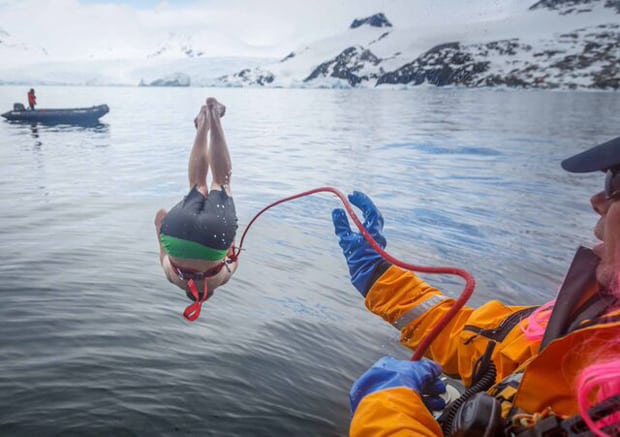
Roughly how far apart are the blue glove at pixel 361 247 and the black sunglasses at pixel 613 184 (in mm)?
1733

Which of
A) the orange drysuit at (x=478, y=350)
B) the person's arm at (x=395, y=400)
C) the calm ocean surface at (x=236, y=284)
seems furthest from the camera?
the calm ocean surface at (x=236, y=284)

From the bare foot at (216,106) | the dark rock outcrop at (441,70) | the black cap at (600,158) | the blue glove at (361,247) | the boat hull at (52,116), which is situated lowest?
the blue glove at (361,247)

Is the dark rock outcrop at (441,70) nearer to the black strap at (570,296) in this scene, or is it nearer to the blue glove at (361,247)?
the blue glove at (361,247)

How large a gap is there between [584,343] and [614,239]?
22.8 inches

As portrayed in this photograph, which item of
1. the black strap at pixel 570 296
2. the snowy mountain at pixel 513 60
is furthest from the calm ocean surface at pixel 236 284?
the snowy mountain at pixel 513 60

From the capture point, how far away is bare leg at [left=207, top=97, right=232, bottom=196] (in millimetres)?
5254

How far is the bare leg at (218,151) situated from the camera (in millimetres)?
5254

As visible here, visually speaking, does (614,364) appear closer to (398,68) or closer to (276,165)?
(276,165)

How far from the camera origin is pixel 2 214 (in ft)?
31.5

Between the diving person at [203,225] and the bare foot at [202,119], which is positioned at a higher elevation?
the bare foot at [202,119]

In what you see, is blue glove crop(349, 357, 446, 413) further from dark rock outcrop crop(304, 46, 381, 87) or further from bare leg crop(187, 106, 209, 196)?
dark rock outcrop crop(304, 46, 381, 87)

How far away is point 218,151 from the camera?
546 cm

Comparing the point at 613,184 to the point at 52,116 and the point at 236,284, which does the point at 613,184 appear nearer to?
the point at 236,284

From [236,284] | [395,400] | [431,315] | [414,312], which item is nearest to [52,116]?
[236,284]
